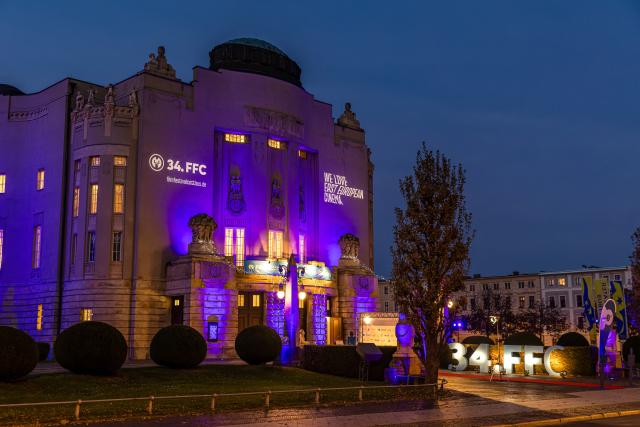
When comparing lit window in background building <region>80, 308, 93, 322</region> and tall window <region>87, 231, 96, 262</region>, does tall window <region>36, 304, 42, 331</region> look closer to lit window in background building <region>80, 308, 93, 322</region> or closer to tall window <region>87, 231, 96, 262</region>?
lit window in background building <region>80, 308, 93, 322</region>

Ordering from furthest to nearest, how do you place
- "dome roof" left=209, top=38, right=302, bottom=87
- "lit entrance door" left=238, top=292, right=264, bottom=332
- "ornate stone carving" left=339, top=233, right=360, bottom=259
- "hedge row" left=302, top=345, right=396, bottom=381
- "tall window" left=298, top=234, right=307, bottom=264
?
"ornate stone carving" left=339, top=233, right=360, bottom=259 → "dome roof" left=209, top=38, right=302, bottom=87 → "tall window" left=298, top=234, right=307, bottom=264 → "lit entrance door" left=238, top=292, right=264, bottom=332 → "hedge row" left=302, top=345, right=396, bottom=381

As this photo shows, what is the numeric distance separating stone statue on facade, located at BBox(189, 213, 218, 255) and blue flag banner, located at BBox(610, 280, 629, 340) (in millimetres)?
28698

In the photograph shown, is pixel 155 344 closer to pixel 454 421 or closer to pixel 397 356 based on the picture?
pixel 397 356

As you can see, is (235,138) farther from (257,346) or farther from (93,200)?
(257,346)

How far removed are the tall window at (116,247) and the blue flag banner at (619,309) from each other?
35.4 meters

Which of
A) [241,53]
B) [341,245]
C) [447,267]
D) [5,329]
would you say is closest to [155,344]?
[5,329]

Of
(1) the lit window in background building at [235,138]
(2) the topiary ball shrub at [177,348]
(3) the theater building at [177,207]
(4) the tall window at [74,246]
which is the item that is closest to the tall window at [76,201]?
(3) the theater building at [177,207]

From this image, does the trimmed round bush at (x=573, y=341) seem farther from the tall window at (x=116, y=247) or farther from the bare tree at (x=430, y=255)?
the tall window at (x=116, y=247)

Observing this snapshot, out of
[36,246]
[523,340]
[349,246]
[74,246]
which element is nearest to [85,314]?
[74,246]

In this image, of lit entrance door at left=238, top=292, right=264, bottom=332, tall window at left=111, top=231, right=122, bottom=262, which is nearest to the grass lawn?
lit entrance door at left=238, top=292, right=264, bottom=332

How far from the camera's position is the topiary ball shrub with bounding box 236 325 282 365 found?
1432 inches

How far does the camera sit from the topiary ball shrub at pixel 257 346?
36.4 m

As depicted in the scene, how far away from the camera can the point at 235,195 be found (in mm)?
57375

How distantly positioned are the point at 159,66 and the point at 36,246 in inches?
723
